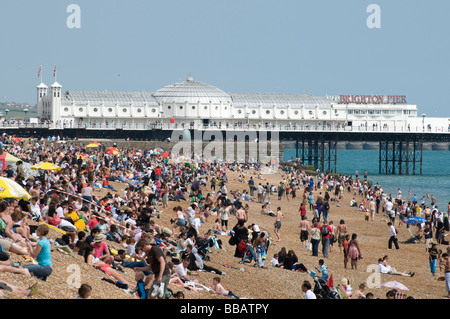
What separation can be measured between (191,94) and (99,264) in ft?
233

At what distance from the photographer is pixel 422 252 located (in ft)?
82.8

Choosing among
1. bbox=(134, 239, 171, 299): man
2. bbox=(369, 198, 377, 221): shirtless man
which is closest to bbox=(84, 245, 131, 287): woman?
bbox=(134, 239, 171, 299): man

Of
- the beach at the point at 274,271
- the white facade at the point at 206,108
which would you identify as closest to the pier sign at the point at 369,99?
the white facade at the point at 206,108

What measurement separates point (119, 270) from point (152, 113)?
68852 mm

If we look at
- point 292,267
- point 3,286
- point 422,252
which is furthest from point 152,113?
point 3,286

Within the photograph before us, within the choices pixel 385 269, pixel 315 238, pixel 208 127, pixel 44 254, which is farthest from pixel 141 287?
pixel 208 127

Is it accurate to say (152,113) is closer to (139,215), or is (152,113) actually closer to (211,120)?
(211,120)

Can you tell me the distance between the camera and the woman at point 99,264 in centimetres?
1352

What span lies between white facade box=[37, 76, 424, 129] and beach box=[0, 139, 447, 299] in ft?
158

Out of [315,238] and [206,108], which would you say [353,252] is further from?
[206,108]

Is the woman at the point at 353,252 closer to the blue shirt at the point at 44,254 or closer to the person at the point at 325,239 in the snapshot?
the person at the point at 325,239

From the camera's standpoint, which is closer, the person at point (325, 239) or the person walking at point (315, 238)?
the person walking at point (315, 238)

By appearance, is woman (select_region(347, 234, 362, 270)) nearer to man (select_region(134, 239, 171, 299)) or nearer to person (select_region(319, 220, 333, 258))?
person (select_region(319, 220, 333, 258))

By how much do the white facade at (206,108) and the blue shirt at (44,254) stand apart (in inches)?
2617
